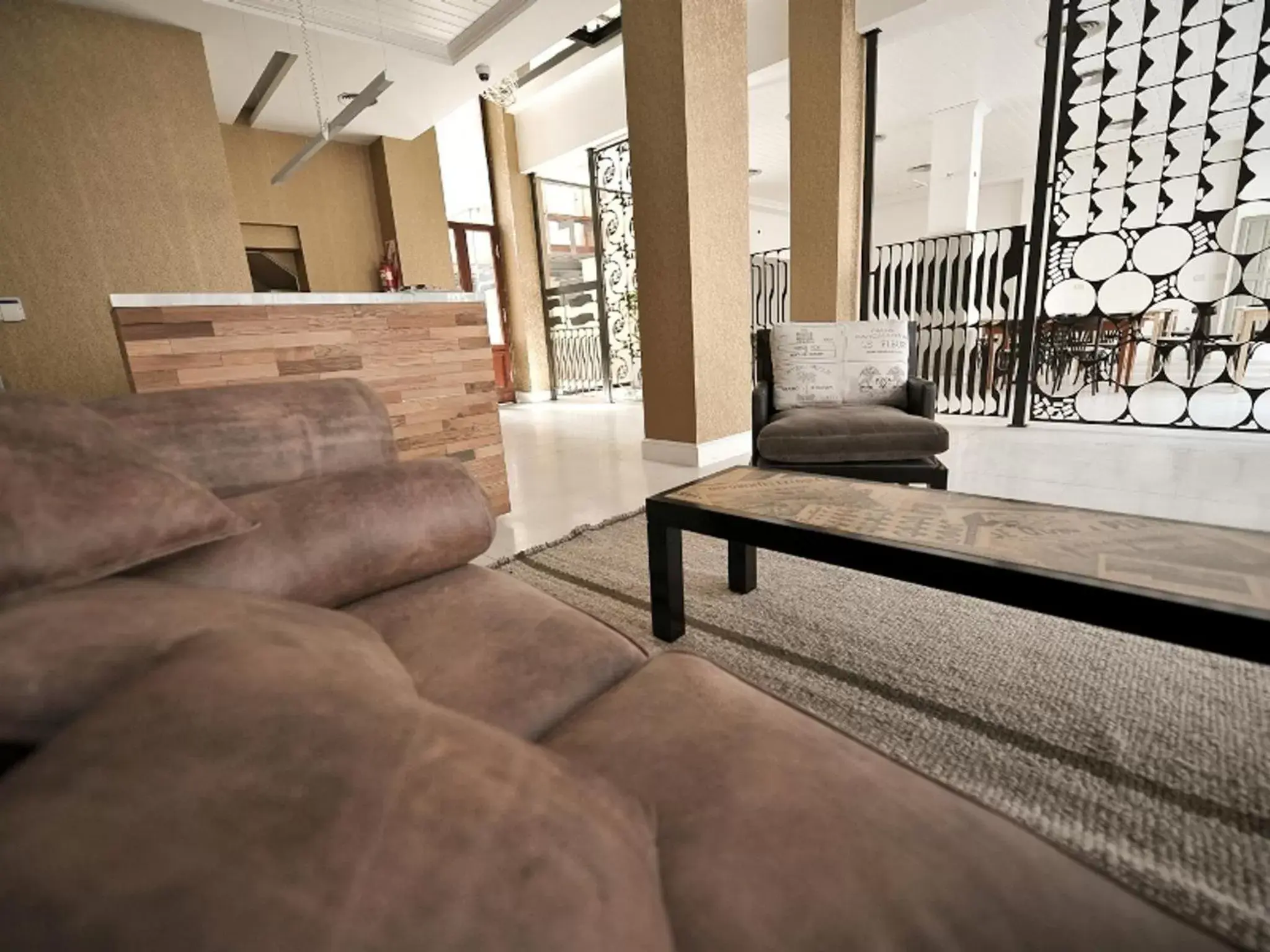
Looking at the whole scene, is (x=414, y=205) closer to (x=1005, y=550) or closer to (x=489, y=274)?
(x=489, y=274)

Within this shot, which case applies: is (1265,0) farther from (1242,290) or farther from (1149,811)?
(1149,811)

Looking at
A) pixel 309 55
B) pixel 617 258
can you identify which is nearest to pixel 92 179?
pixel 309 55

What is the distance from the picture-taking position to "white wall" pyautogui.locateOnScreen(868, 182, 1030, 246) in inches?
386

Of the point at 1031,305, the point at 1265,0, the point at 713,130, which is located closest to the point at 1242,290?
the point at 1031,305

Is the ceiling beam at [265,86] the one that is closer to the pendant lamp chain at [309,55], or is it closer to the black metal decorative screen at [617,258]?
the pendant lamp chain at [309,55]

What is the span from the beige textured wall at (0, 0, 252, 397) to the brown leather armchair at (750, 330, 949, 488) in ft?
14.7

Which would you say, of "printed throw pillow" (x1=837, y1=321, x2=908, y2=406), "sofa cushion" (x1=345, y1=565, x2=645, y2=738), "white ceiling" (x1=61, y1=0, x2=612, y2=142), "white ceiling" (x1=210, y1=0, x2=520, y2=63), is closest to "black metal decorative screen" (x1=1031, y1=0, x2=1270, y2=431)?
"printed throw pillow" (x1=837, y1=321, x2=908, y2=406)

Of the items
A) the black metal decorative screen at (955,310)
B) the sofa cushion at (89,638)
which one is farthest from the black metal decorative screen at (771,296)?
the sofa cushion at (89,638)

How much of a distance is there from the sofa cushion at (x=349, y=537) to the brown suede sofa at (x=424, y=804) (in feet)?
0.09

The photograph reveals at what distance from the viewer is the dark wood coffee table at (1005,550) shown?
0.81 metres

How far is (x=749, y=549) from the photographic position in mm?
1774

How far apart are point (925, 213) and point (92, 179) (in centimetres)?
1197

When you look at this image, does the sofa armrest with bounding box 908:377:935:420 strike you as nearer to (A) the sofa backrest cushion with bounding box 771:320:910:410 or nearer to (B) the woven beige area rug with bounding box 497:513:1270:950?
(A) the sofa backrest cushion with bounding box 771:320:910:410

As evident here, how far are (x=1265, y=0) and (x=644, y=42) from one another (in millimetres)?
3441
